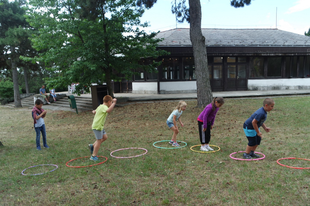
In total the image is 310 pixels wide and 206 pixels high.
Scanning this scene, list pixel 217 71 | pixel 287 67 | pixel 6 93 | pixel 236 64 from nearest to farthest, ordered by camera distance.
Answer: pixel 217 71, pixel 236 64, pixel 287 67, pixel 6 93

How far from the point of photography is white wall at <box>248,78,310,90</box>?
25.0 m

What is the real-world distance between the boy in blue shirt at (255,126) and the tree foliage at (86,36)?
10.6 meters

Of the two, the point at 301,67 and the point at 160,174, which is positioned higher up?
the point at 301,67

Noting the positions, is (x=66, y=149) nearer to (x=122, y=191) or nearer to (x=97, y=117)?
(x=97, y=117)

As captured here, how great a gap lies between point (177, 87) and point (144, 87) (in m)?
3.70

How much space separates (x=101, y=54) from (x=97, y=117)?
34.3 ft

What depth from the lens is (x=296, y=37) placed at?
87.9ft

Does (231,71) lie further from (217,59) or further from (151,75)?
(151,75)

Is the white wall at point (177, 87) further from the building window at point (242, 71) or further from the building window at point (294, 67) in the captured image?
the building window at point (294, 67)

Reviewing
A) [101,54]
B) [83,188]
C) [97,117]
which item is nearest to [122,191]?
[83,188]

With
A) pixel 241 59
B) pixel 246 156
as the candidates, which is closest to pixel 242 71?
pixel 241 59

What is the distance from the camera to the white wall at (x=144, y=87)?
24027mm

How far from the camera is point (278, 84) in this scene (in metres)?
25.4

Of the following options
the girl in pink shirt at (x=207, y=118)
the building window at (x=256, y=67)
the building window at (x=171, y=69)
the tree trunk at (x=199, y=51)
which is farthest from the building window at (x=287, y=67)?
the girl in pink shirt at (x=207, y=118)
